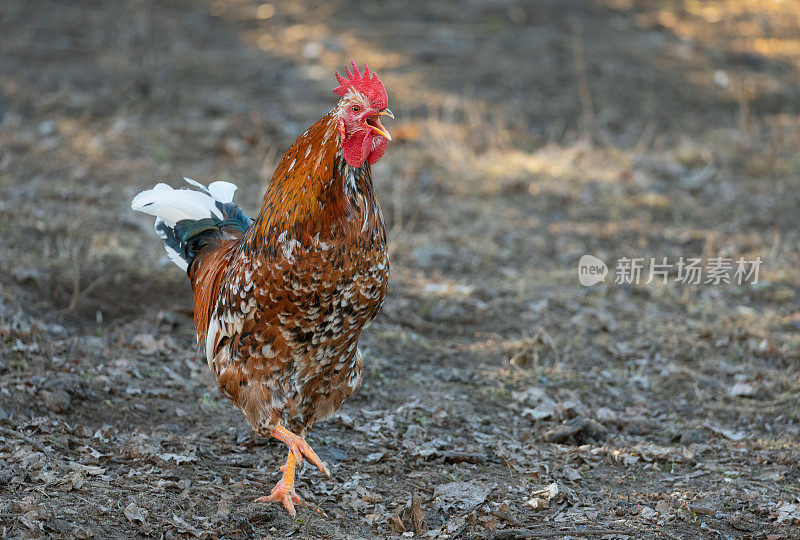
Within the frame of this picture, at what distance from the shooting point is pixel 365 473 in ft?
12.8

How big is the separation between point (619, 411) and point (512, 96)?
6.10 metres

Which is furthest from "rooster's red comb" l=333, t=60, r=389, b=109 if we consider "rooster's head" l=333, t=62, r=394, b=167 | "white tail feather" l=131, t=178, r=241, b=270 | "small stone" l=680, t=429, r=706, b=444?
"small stone" l=680, t=429, r=706, b=444

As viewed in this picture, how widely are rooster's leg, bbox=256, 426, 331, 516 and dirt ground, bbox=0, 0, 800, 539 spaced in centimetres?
14

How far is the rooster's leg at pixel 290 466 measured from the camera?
3480 mm

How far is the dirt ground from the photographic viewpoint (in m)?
3.62

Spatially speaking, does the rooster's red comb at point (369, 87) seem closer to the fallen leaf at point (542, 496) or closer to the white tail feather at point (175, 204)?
the white tail feather at point (175, 204)

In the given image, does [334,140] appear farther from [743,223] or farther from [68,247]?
[743,223]

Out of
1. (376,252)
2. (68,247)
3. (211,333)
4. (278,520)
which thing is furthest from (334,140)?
(68,247)

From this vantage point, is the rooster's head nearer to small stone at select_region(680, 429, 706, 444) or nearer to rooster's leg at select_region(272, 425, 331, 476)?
rooster's leg at select_region(272, 425, 331, 476)

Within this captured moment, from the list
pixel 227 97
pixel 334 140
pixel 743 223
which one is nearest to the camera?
pixel 334 140

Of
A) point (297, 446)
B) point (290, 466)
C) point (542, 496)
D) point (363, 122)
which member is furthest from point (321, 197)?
point (542, 496)

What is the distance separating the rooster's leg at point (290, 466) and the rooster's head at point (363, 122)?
4.04 ft

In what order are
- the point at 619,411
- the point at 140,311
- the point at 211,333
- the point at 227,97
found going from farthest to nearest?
1. the point at 227,97
2. the point at 140,311
3. the point at 619,411
4. the point at 211,333

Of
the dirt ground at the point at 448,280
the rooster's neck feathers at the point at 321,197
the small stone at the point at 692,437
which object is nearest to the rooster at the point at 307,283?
the rooster's neck feathers at the point at 321,197
